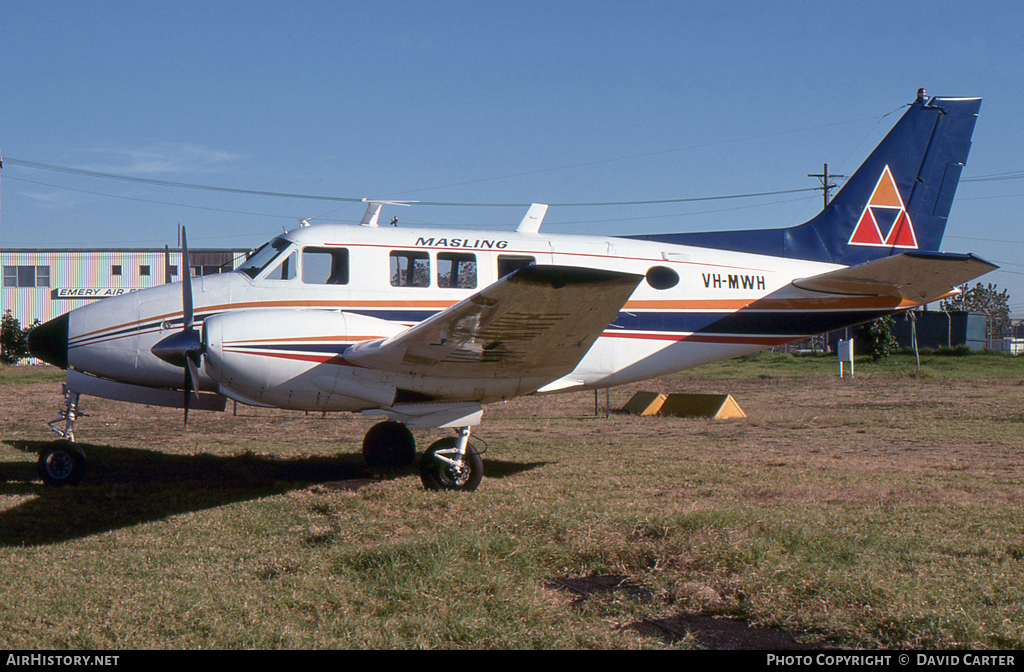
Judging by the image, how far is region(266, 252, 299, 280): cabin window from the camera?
31.7 feet

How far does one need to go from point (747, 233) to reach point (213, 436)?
10289 mm

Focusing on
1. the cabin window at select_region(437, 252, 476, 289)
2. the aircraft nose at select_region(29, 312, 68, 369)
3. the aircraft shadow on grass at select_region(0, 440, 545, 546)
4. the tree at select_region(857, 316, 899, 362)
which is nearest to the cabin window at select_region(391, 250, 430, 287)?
the cabin window at select_region(437, 252, 476, 289)

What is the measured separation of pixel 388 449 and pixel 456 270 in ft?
9.54

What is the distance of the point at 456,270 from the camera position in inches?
394

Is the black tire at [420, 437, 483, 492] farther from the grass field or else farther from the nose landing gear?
the nose landing gear

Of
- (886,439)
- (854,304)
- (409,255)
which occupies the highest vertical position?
(409,255)

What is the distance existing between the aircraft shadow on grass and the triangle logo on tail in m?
6.06

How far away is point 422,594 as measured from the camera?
5.09 meters

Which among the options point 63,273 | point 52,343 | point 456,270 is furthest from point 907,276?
point 63,273

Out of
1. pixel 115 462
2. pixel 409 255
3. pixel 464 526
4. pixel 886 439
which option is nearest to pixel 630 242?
pixel 409 255

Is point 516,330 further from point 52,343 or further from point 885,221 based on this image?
point 885,221

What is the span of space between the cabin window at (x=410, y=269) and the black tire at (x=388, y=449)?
2281 mm

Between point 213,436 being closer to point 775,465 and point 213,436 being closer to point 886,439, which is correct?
point 775,465

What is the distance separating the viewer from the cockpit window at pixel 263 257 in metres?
9.75
